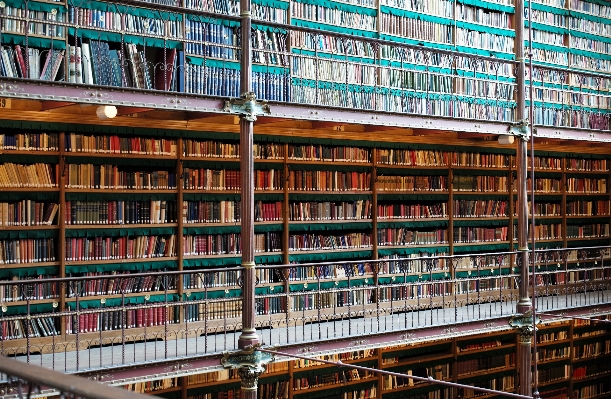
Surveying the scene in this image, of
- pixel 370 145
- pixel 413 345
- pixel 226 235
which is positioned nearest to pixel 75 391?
pixel 226 235

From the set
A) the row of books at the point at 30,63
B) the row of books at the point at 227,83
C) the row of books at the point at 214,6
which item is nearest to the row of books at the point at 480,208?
the row of books at the point at 227,83

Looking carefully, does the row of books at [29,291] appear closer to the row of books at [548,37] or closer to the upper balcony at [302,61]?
the upper balcony at [302,61]

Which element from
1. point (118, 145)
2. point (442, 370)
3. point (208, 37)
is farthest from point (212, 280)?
point (442, 370)

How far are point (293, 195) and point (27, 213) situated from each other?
8.81 ft

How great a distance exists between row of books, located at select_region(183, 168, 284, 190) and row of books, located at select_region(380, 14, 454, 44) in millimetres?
2130

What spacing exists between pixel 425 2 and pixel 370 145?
1.80 m

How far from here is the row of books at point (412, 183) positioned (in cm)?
912

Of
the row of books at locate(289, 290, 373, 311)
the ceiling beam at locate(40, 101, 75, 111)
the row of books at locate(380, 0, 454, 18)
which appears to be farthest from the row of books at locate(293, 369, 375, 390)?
the row of books at locate(380, 0, 454, 18)

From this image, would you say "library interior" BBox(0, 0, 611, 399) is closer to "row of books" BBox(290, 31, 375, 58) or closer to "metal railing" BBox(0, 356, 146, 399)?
"row of books" BBox(290, 31, 375, 58)

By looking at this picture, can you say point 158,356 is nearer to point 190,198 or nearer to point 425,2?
point 190,198

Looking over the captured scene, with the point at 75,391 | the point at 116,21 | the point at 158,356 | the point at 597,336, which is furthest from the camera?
the point at 597,336

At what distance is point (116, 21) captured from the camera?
6.89m

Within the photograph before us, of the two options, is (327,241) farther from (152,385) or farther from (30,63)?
(30,63)

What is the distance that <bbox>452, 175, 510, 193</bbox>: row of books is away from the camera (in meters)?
9.83
